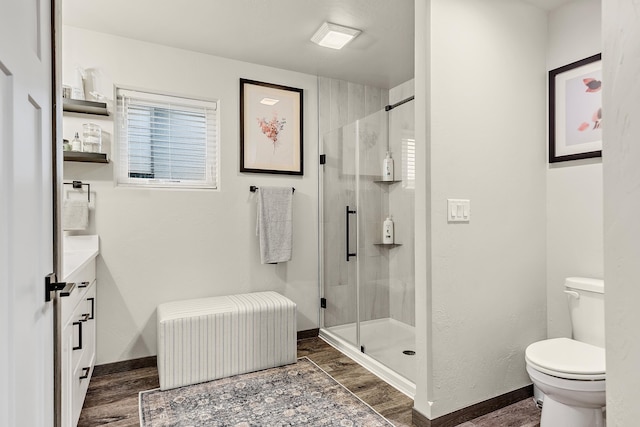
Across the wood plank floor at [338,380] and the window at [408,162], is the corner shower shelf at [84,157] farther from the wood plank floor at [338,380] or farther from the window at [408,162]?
the window at [408,162]

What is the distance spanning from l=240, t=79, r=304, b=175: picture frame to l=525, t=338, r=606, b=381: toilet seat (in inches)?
86.7

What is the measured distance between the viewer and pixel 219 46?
2.78 metres

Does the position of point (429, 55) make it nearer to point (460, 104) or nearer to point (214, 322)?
point (460, 104)

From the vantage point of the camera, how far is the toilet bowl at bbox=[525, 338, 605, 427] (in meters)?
1.62

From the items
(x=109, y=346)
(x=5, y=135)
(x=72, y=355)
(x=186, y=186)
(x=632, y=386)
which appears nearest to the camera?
(x=5, y=135)

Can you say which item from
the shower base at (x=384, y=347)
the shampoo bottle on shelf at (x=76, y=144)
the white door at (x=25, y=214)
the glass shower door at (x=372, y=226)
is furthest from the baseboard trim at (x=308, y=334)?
the white door at (x=25, y=214)

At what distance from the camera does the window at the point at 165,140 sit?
2748mm

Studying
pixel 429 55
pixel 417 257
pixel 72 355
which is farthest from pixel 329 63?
pixel 72 355

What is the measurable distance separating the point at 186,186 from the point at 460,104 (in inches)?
81.5

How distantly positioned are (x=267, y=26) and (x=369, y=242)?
1779 mm

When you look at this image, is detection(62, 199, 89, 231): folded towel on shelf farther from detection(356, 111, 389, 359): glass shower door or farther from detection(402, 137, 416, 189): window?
detection(402, 137, 416, 189): window

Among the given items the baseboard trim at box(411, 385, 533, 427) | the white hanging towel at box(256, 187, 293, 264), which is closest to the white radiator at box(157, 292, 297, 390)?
the white hanging towel at box(256, 187, 293, 264)

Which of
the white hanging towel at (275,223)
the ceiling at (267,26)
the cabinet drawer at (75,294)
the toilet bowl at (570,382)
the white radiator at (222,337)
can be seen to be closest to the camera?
the cabinet drawer at (75,294)

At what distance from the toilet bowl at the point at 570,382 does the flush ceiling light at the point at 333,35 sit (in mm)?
2179
